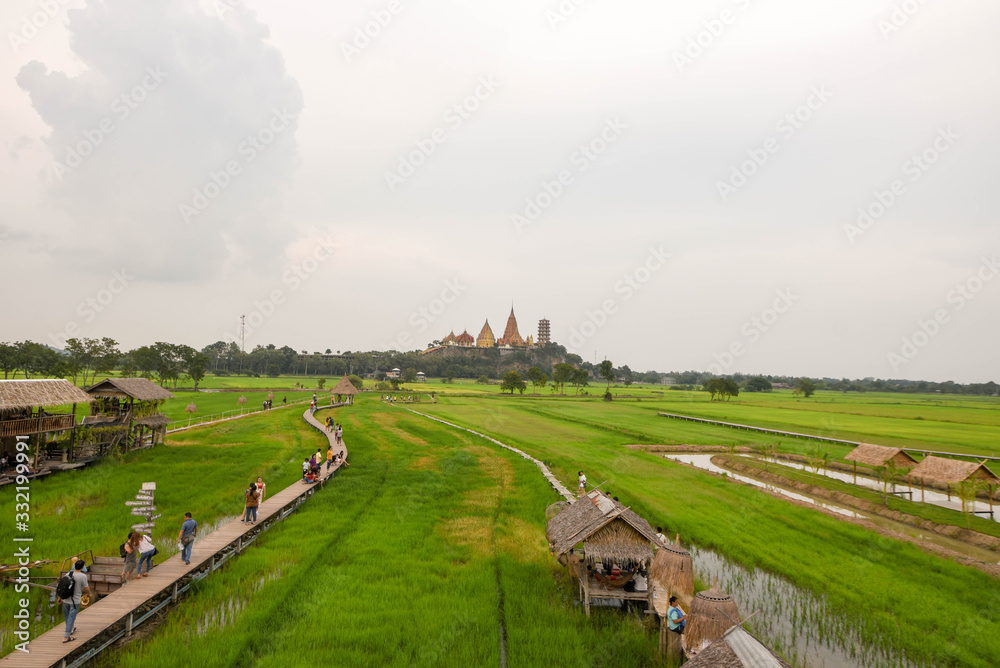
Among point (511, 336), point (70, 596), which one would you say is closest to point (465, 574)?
point (70, 596)

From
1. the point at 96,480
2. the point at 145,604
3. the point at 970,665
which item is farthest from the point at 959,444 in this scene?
the point at 96,480

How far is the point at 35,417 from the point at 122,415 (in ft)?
17.7

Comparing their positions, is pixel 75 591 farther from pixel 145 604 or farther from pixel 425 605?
pixel 425 605

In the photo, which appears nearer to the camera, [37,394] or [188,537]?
[188,537]

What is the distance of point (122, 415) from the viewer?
27.7 meters

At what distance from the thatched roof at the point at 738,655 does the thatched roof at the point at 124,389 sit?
30620 mm

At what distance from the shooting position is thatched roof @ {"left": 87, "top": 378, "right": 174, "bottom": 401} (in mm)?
27422

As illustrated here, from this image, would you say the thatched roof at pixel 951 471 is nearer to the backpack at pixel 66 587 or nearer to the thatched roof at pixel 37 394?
the backpack at pixel 66 587

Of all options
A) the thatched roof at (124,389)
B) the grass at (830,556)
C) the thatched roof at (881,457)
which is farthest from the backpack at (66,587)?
the thatched roof at (881,457)

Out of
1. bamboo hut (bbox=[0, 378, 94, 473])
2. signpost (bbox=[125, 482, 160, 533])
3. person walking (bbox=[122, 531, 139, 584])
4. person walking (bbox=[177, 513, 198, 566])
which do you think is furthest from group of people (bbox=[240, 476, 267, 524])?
bamboo hut (bbox=[0, 378, 94, 473])

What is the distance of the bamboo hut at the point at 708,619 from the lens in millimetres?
9336

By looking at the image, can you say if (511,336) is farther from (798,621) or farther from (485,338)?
(798,621)

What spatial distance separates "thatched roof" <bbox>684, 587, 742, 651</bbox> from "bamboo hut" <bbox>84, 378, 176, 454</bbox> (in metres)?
28.7

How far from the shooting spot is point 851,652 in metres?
10.9
